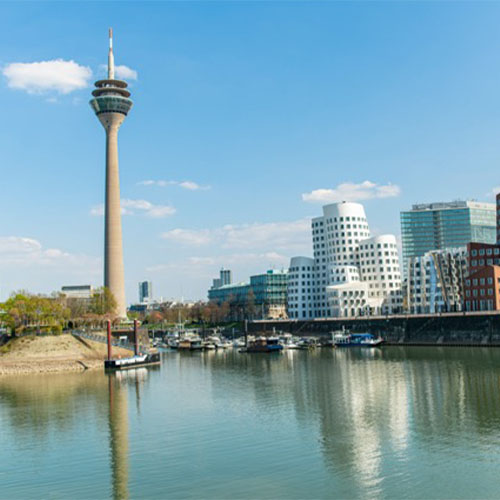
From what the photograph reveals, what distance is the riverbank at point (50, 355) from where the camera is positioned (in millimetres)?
100250

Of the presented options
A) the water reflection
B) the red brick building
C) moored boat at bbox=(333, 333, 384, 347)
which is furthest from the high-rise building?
the red brick building

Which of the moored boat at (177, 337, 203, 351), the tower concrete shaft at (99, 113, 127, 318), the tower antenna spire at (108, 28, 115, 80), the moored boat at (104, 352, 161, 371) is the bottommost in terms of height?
the moored boat at (177, 337, 203, 351)

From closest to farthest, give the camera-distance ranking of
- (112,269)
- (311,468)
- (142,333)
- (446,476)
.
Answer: (446,476) < (311,468) < (142,333) < (112,269)

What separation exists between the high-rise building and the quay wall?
171 ft

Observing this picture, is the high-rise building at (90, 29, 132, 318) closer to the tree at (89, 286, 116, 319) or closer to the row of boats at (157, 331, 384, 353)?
the tree at (89, 286, 116, 319)

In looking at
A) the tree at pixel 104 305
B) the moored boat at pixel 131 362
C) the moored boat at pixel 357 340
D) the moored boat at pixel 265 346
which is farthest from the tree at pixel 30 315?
the moored boat at pixel 357 340

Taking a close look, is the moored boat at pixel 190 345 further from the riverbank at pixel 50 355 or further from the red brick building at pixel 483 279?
the red brick building at pixel 483 279

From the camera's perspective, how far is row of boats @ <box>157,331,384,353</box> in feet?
453

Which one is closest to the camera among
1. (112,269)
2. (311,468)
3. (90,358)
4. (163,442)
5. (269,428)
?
(311,468)

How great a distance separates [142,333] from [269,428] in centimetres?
9115

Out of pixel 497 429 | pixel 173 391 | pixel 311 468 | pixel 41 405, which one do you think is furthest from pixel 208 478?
pixel 173 391

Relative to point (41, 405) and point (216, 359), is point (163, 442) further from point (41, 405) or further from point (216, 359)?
point (216, 359)

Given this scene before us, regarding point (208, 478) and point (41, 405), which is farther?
point (41, 405)

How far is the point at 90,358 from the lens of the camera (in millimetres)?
107125
